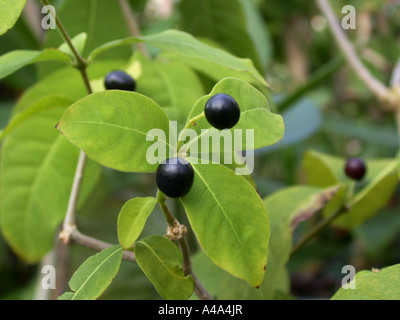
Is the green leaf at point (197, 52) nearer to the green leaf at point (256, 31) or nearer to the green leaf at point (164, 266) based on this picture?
the green leaf at point (164, 266)

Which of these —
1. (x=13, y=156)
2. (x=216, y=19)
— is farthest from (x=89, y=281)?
(x=216, y=19)

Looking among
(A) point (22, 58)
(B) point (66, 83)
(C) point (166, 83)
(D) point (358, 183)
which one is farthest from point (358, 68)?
(A) point (22, 58)

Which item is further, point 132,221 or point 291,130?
point 291,130

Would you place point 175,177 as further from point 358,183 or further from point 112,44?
point 358,183

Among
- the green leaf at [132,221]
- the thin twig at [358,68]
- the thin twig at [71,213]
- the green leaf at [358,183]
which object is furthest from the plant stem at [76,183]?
the thin twig at [358,68]

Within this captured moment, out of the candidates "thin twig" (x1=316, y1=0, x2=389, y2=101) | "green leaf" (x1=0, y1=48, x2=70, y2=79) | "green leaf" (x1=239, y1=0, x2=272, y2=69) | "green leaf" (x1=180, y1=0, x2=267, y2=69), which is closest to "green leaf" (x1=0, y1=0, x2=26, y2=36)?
"green leaf" (x1=0, y1=48, x2=70, y2=79)

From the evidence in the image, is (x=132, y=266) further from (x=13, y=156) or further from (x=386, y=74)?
(x=386, y=74)
